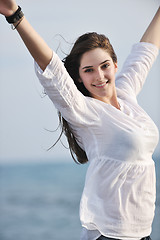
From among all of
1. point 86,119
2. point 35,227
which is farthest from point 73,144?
point 35,227

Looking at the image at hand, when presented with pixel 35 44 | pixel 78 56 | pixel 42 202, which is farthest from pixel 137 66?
pixel 42 202

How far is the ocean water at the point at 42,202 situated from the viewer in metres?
7.78

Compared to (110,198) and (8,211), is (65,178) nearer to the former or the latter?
(8,211)

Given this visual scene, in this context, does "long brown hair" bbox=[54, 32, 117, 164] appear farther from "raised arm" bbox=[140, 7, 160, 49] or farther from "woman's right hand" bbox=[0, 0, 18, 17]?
"woman's right hand" bbox=[0, 0, 18, 17]

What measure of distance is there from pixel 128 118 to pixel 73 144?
25 centimetres

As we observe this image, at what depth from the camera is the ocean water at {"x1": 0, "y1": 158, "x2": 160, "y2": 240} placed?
7781mm

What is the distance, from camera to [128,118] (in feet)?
5.28

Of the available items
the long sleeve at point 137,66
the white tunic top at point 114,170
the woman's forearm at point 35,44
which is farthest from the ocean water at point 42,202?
the woman's forearm at point 35,44

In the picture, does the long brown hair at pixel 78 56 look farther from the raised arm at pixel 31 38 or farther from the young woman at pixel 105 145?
the raised arm at pixel 31 38

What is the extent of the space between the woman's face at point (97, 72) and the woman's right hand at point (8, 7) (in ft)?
1.50

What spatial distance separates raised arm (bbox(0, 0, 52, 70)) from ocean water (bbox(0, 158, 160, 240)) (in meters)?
5.36

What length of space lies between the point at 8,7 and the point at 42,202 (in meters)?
9.49

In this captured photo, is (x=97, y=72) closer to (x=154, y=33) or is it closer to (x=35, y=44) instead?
(x=35, y=44)

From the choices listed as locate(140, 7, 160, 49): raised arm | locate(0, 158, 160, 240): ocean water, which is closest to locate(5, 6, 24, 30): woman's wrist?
locate(140, 7, 160, 49): raised arm
